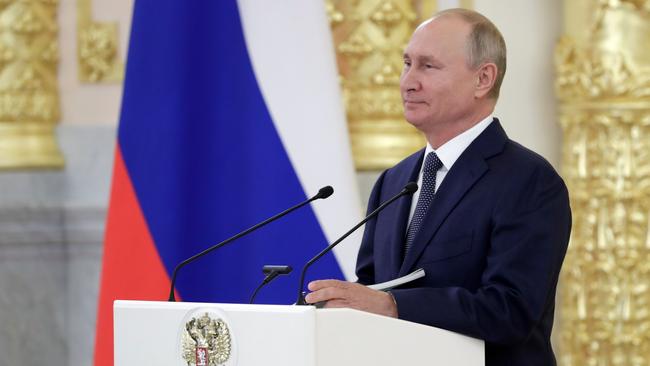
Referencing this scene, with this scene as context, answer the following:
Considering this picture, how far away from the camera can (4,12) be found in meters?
5.39

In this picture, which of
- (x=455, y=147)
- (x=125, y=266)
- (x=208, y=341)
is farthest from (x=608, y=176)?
(x=208, y=341)

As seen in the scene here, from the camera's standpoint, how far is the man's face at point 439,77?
8.41ft

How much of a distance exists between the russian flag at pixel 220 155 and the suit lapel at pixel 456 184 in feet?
4.06

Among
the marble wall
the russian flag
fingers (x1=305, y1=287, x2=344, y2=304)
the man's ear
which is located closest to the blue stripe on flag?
the russian flag

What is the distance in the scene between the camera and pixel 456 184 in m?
2.54

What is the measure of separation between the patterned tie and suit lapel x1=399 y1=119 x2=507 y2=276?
0.15 feet

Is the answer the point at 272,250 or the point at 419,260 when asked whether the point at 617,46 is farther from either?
the point at 419,260

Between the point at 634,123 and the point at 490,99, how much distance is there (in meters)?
1.95

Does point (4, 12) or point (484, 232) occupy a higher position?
point (4, 12)

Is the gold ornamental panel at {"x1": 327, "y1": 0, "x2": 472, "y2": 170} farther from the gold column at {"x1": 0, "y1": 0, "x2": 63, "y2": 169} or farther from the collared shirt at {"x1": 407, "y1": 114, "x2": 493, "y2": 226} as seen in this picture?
the collared shirt at {"x1": 407, "y1": 114, "x2": 493, "y2": 226}

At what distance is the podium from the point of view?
6.70 ft

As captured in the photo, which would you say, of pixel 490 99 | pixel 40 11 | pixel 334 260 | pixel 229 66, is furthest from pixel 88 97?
pixel 490 99

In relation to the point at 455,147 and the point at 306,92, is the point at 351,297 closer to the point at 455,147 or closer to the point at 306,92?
the point at 455,147

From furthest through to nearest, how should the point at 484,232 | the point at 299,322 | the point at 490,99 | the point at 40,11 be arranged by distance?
the point at 40,11 → the point at 490,99 → the point at 484,232 → the point at 299,322
